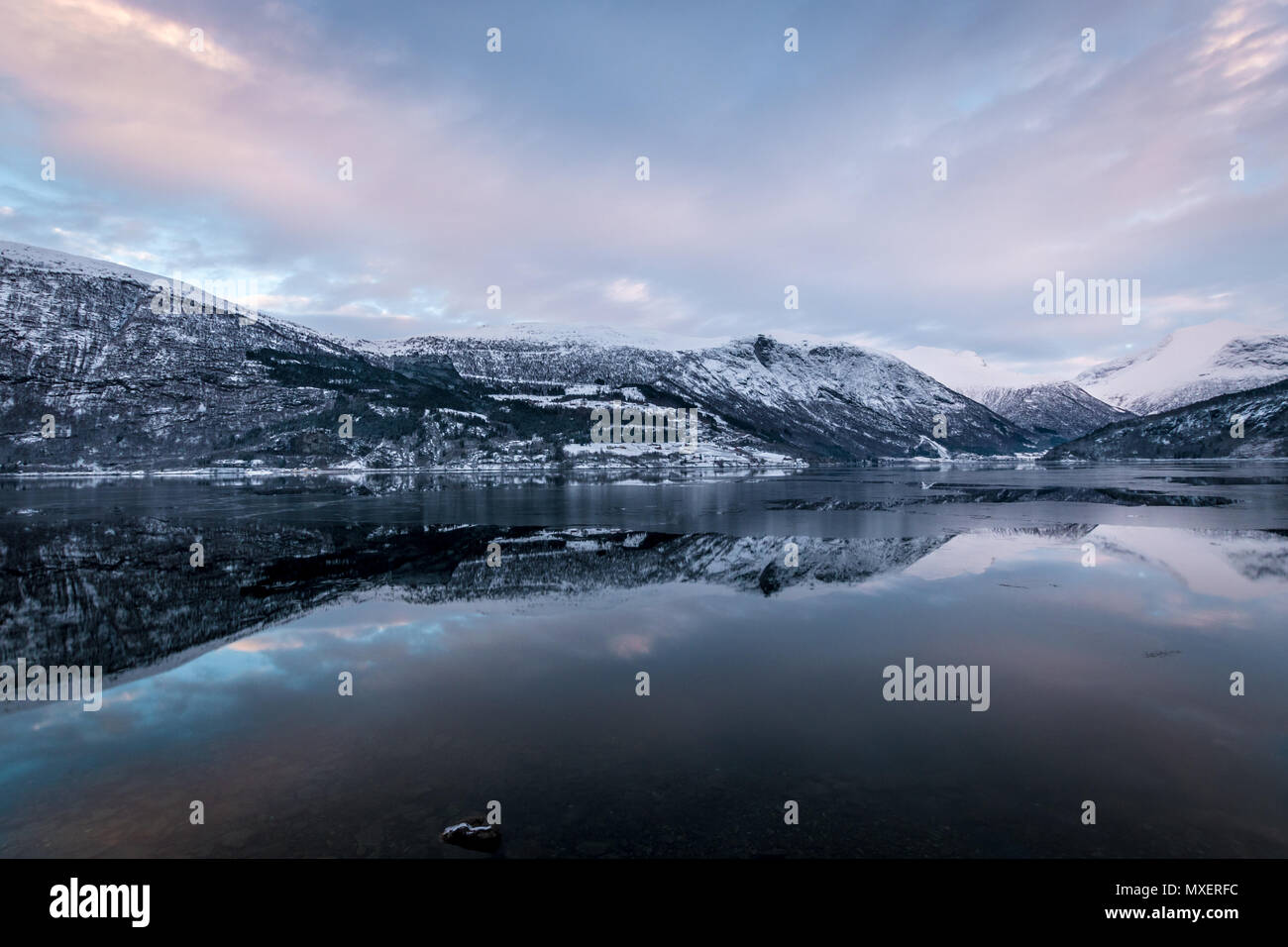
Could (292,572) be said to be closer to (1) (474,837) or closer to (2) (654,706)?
(2) (654,706)

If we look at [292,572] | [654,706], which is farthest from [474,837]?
[292,572]

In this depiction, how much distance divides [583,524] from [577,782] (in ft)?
147

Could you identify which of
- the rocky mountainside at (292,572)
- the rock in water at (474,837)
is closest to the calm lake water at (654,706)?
the rock in water at (474,837)

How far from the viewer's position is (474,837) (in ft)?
37.0

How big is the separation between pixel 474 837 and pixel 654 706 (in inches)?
278

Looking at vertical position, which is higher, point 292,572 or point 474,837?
point 292,572

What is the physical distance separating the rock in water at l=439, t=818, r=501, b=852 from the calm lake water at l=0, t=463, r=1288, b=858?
0.20 m

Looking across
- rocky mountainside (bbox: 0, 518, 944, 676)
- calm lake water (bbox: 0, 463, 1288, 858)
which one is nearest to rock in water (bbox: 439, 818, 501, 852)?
calm lake water (bbox: 0, 463, 1288, 858)

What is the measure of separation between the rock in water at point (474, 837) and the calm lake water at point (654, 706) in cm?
20

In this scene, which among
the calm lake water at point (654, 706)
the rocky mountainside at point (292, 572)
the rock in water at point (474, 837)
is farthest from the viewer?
the rocky mountainside at point (292, 572)

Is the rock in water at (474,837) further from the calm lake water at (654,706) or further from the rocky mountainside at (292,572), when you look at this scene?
the rocky mountainside at (292,572)

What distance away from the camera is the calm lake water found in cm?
1185

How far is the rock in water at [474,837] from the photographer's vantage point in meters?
11.2
